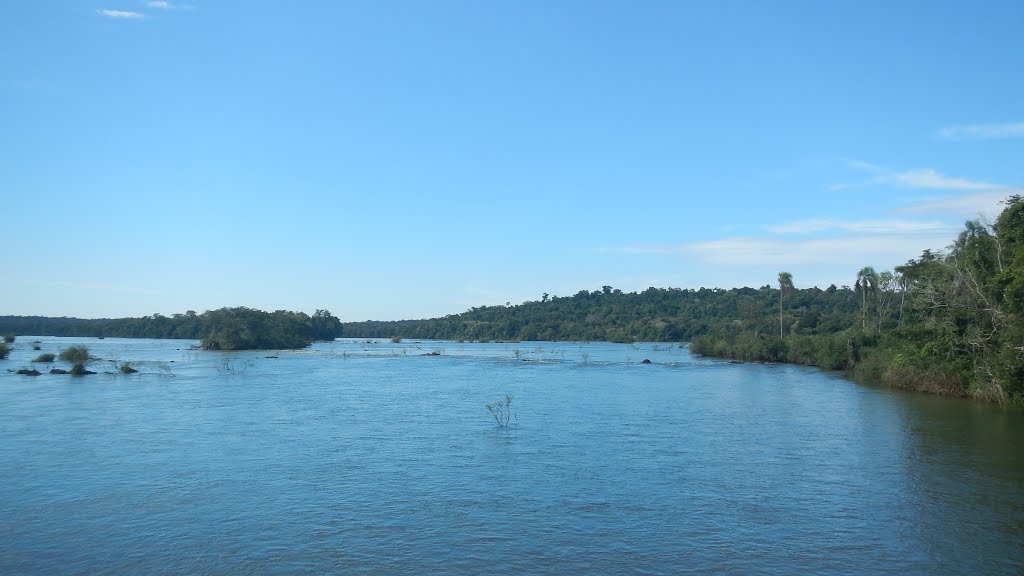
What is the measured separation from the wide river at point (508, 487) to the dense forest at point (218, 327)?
75614 mm

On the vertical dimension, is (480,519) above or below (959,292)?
below

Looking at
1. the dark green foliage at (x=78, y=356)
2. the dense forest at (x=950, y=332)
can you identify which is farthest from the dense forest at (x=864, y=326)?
the dark green foliage at (x=78, y=356)

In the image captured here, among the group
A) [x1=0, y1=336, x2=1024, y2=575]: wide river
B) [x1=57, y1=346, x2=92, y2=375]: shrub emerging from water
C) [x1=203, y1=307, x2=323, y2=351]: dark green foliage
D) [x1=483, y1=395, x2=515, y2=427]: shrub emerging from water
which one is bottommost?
[x1=0, y1=336, x2=1024, y2=575]: wide river

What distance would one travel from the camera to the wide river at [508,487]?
1432cm

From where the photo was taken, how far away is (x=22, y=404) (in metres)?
36.9

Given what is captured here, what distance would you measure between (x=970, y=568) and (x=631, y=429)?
1683cm

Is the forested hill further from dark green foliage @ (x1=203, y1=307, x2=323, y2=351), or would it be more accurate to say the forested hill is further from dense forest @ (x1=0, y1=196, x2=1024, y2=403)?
dark green foliage @ (x1=203, y1=307, x2=323, y2=351)

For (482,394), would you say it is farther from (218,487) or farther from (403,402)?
(218,487)

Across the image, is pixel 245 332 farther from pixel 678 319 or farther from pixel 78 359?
pixel 678 319

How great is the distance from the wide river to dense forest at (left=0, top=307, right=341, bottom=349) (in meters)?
75.6

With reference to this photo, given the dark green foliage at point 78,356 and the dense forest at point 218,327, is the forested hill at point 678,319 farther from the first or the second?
the dark green foliage at point 78,356

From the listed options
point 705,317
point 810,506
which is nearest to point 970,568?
point 810,506

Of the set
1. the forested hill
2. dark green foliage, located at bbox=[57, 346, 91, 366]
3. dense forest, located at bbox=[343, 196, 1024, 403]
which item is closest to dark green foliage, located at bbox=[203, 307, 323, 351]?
dark green foliage, located at bbox=[57, 346, 91, 366]

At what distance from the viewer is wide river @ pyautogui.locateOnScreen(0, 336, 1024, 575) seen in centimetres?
1432
